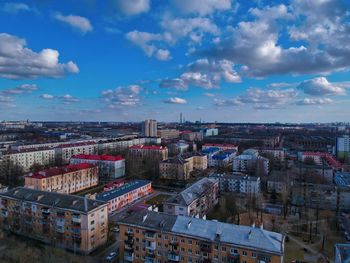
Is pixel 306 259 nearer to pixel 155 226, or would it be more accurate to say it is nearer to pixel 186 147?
pixel 155 226

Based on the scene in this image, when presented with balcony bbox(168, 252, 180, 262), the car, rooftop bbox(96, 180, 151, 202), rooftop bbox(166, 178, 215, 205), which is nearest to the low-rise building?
balcony bbox(168, 252, 180, 262)

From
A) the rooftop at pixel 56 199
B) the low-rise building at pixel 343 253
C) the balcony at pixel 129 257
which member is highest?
the rooftop at pixel 56 199

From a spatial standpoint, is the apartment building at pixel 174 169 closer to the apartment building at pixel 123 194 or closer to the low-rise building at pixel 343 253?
the apartment building at pixel 123 194

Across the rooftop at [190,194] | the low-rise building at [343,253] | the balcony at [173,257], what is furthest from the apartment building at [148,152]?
the low-rise building at [343,253]

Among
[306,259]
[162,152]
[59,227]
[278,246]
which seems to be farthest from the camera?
[162,152]

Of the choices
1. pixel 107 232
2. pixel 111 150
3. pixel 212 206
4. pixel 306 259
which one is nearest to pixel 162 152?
pixel 111 150

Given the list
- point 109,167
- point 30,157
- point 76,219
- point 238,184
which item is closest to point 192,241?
point 76,219
